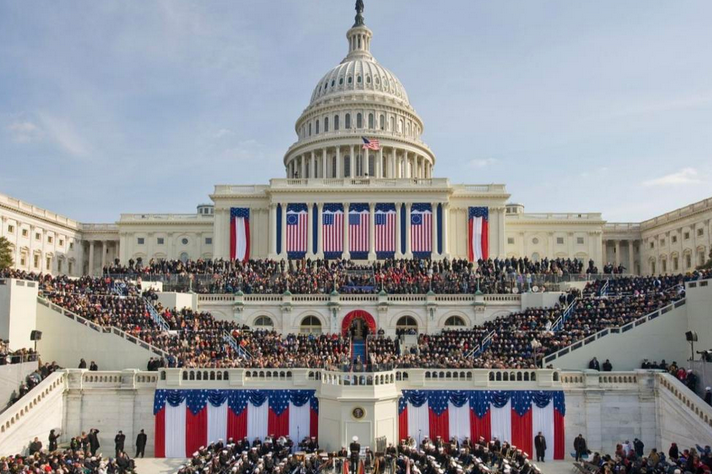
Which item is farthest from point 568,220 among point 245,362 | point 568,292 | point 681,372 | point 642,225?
point 245,362

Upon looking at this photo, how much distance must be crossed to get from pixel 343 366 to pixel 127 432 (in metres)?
12.6

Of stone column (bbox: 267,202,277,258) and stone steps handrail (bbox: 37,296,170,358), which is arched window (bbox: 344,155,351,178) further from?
stone steps handrail (bbox: 37,296,170,358)

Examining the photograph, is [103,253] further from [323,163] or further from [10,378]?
[10,378]

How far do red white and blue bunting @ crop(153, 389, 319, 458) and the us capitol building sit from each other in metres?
42.4

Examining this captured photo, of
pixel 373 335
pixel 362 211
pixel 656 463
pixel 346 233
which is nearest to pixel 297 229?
pixel 346 233

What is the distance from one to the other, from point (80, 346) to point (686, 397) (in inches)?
1368

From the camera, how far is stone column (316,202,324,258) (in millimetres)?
76500

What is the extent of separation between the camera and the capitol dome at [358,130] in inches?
3841

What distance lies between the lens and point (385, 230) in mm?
77062

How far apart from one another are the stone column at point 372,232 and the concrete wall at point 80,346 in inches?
1576

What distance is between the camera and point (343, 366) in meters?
32.6

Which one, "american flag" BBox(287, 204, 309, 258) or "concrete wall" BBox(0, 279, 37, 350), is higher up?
"american flag" BBox(287, 204, 309, 258)

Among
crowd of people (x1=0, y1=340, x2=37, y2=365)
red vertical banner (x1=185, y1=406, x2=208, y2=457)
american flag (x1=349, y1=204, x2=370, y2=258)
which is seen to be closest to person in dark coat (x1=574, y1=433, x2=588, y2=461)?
red vertical banner (x1=185, y1=406, x2=208, y2=457)

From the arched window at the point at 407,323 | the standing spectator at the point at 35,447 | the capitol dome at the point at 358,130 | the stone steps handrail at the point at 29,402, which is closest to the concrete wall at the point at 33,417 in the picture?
the stone steps handrail at the point at 29,402
